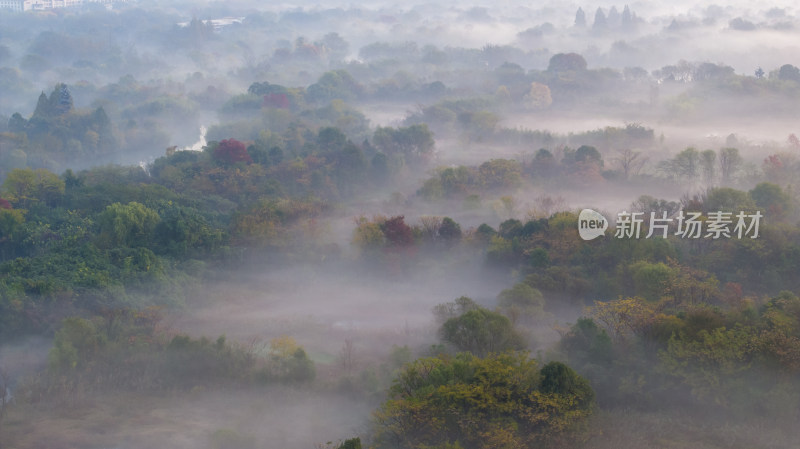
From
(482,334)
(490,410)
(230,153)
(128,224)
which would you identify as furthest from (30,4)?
(490,410)

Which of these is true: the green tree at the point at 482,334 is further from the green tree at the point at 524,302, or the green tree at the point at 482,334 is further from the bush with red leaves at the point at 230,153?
the bush with red leaves at the point at 230,153

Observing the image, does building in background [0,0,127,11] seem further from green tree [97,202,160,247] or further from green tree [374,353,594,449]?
green tree [374,353,594,449]

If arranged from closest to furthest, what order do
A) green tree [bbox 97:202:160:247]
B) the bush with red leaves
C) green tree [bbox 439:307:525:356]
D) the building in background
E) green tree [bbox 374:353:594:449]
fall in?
green tree [bbox 374:353:594:449], green tree [bbox 439:307:525:356], green tree [bbox 97:202:160:247], the bush with red leaves, the building in background

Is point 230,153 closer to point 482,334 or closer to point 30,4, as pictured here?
point 482,334

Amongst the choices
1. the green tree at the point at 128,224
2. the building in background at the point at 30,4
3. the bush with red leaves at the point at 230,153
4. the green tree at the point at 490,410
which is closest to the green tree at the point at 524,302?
the green tree at the point at 490,410

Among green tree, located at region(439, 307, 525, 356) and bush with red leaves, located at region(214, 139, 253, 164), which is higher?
bush with red leaves, located at region(214, 139, 253, 164)

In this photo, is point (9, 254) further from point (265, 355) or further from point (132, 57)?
point (132, 57)

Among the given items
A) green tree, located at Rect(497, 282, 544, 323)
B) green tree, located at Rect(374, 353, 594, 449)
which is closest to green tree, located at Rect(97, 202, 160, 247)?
green tree, located at Rect(497, 282, 544, 323)

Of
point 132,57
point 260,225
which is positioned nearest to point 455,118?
point 260,225

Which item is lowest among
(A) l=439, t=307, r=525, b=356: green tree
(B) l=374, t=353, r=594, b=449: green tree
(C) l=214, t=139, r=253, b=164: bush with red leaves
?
(B) l=374, t=353, r=594, b=449: green tree
